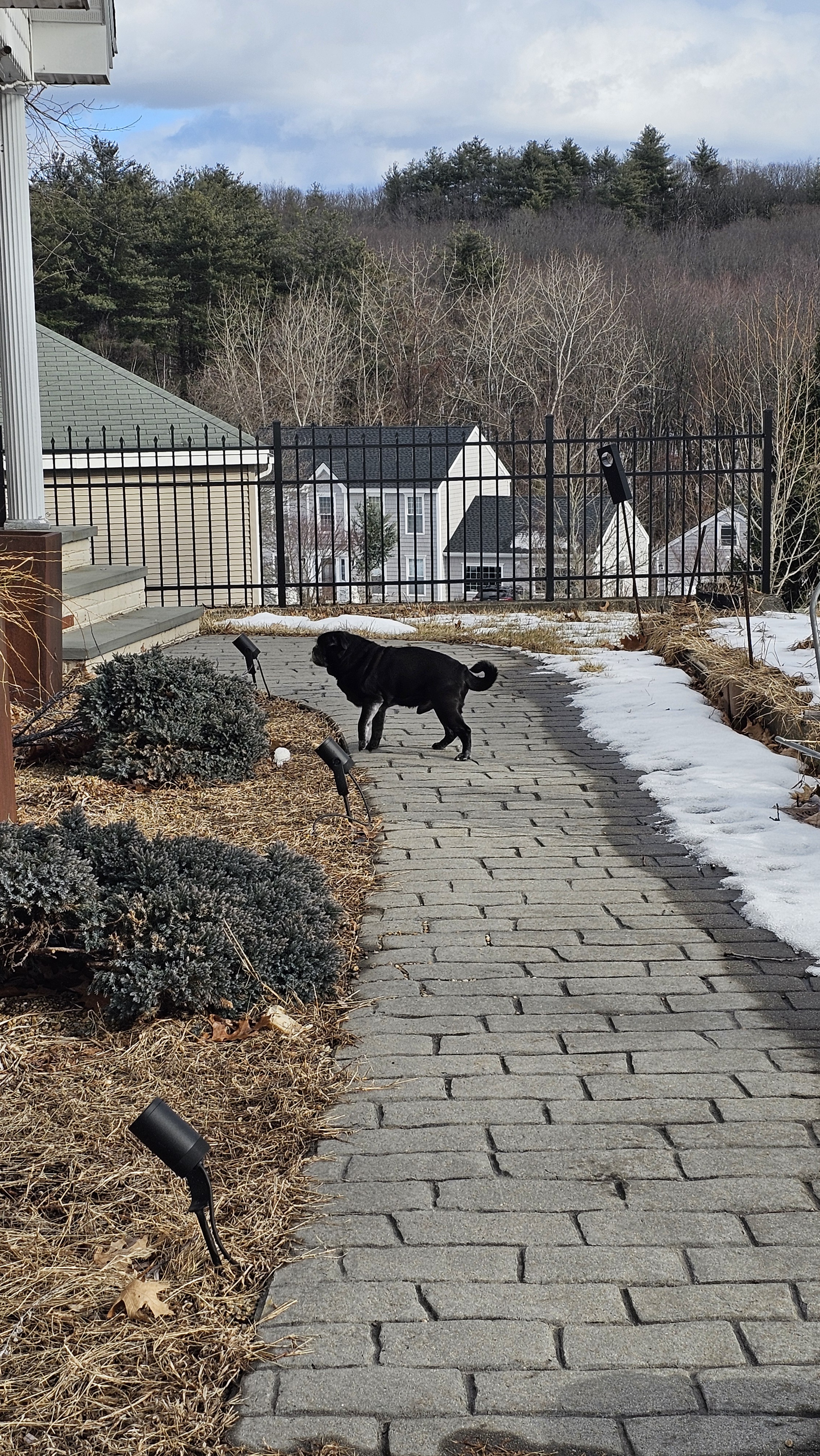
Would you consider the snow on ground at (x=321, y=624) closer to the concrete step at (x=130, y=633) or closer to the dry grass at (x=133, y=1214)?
the concrete step at (x=130, y=633)

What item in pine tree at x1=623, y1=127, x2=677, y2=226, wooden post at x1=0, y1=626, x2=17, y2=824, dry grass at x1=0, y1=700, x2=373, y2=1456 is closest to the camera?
dry grass at x1=0, y1=700, x2=373, y2=1456

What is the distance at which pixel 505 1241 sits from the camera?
2.56 m

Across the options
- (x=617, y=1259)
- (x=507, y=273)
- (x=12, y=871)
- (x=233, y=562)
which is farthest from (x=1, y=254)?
(x=507, y=273)

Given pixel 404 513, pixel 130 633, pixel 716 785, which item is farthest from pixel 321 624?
pixel 404 513

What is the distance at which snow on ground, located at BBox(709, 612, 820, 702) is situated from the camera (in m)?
8.34

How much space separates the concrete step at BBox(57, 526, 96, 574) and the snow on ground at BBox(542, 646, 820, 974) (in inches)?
171

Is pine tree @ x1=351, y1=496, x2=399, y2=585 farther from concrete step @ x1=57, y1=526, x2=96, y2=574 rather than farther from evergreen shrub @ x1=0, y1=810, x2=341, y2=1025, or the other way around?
evergreen shrub @ x1=0, y1=810, x2=341, y2=1025

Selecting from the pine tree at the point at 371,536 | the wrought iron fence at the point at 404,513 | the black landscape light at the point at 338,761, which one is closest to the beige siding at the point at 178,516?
the wrought iron fence at the point at 404,513

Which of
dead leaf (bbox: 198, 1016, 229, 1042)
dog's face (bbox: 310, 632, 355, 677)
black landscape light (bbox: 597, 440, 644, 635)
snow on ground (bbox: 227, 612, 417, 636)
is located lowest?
dead leaf (bbox: 198, 1016, 229, 1042)

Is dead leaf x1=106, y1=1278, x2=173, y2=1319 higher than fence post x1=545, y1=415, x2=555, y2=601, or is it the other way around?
fence post x1=545, y1=415, x2=555, y2=601

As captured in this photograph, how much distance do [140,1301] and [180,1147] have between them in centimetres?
30

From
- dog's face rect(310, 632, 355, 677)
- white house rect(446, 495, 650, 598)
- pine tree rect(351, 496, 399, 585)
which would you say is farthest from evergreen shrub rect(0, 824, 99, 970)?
pine tree rect(351, 496, 399, 585)

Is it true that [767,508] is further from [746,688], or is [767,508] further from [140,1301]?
[140,1301]

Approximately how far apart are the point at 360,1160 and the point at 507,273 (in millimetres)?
49729
